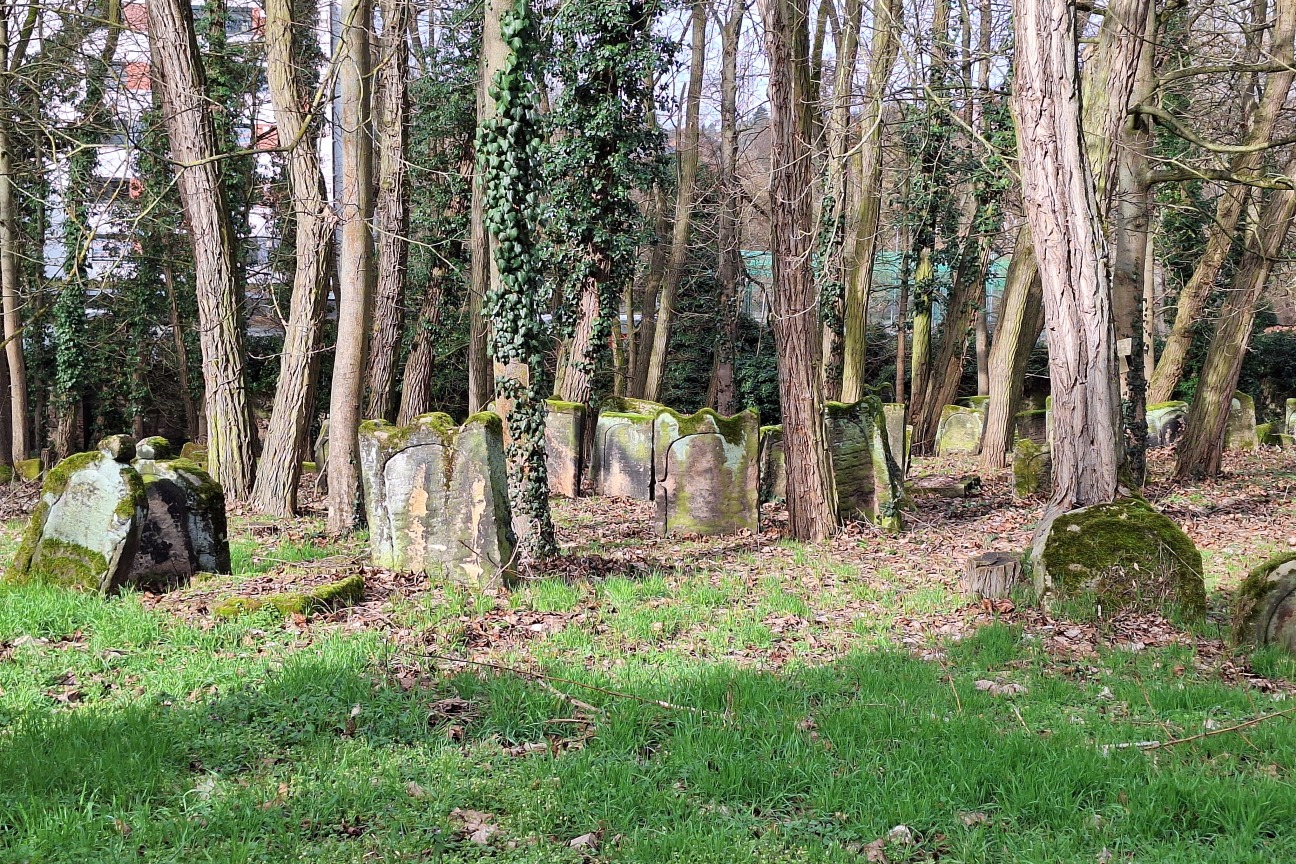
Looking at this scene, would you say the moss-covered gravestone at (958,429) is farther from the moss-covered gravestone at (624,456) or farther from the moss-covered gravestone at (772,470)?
the moss-covered gravestone at (624,456)

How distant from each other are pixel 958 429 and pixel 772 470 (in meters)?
8.14

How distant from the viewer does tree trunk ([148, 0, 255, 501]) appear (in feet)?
36.8

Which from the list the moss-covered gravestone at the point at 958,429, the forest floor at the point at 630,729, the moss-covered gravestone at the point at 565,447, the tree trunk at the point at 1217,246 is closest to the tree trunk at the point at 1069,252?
the forest floor at the point at 630,729

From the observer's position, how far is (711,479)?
1071 centimetres

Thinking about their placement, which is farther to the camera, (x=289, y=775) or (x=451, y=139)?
(x=451, y=139)

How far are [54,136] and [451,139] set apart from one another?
10.4 meters

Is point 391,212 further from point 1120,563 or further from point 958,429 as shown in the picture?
point 958,429

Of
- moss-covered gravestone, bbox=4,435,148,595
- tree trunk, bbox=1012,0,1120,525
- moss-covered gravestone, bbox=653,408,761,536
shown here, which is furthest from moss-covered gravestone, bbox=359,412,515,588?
tree trunk, bbox=1012,0,1120,525

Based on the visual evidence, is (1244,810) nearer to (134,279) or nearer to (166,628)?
(166,628)

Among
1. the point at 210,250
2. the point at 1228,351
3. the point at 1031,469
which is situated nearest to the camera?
the point at 210,250

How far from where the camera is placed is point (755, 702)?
486 centimetres

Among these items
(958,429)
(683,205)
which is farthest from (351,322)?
(958,429)

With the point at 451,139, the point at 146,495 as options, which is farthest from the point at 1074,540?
the point at 451,139

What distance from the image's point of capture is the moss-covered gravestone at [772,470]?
42.2 feet
